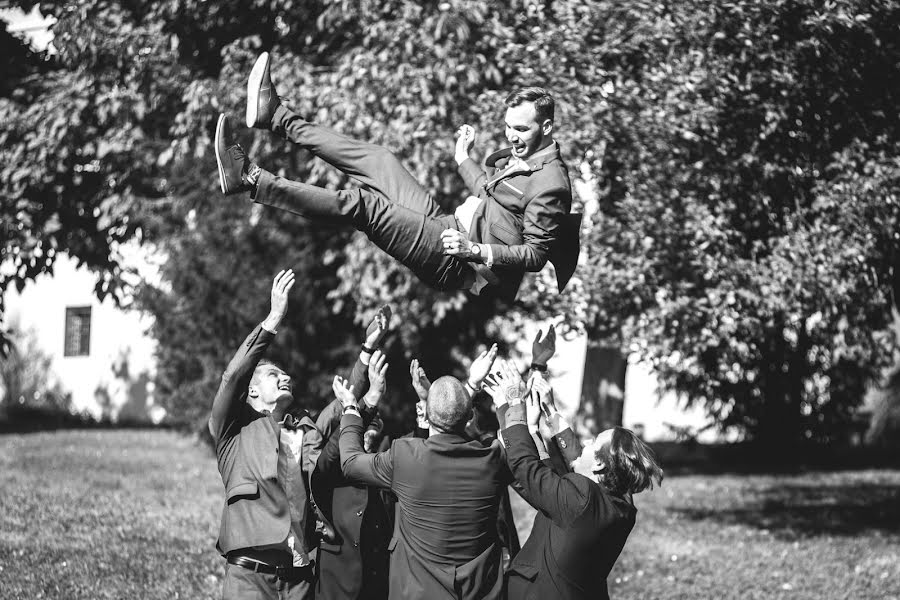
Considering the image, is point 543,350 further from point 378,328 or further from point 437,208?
point 437,208

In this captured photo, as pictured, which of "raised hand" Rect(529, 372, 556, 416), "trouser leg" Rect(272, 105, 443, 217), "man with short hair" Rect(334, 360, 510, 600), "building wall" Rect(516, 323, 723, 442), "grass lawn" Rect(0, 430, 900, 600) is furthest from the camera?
"building wall" Rect(516, 323, 723, 442)

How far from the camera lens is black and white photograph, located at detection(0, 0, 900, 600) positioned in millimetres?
5336

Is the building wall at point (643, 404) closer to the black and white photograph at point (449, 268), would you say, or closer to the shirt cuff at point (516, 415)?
the black and white photograph at point (449, 268)

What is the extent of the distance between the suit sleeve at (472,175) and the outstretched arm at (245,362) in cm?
128

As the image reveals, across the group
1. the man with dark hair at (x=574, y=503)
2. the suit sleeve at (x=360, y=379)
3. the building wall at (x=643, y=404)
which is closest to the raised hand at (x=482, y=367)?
the man with dark hair at (x=574, y=503)

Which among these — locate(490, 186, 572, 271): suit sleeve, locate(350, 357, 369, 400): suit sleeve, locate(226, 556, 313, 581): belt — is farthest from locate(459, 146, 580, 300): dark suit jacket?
A: locate(226, 556, 313, 581): belt

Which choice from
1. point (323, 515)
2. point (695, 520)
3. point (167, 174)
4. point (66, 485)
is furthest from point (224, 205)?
point (323, 515)

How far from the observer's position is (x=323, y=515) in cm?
595

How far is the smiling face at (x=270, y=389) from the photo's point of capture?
18.2ft

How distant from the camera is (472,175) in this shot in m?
6.07

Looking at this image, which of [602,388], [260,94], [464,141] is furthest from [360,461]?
[602,388]

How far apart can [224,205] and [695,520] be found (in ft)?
24.0

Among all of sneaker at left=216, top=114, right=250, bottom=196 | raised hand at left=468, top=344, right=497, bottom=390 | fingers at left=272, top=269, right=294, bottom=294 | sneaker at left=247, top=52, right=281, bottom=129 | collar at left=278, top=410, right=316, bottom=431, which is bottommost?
collar at left=278, top=410, right=316, bottom=431

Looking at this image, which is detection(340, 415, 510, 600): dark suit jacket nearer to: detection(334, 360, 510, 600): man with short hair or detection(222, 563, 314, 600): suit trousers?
detection(334, 360, 510, 600): man with short hair
